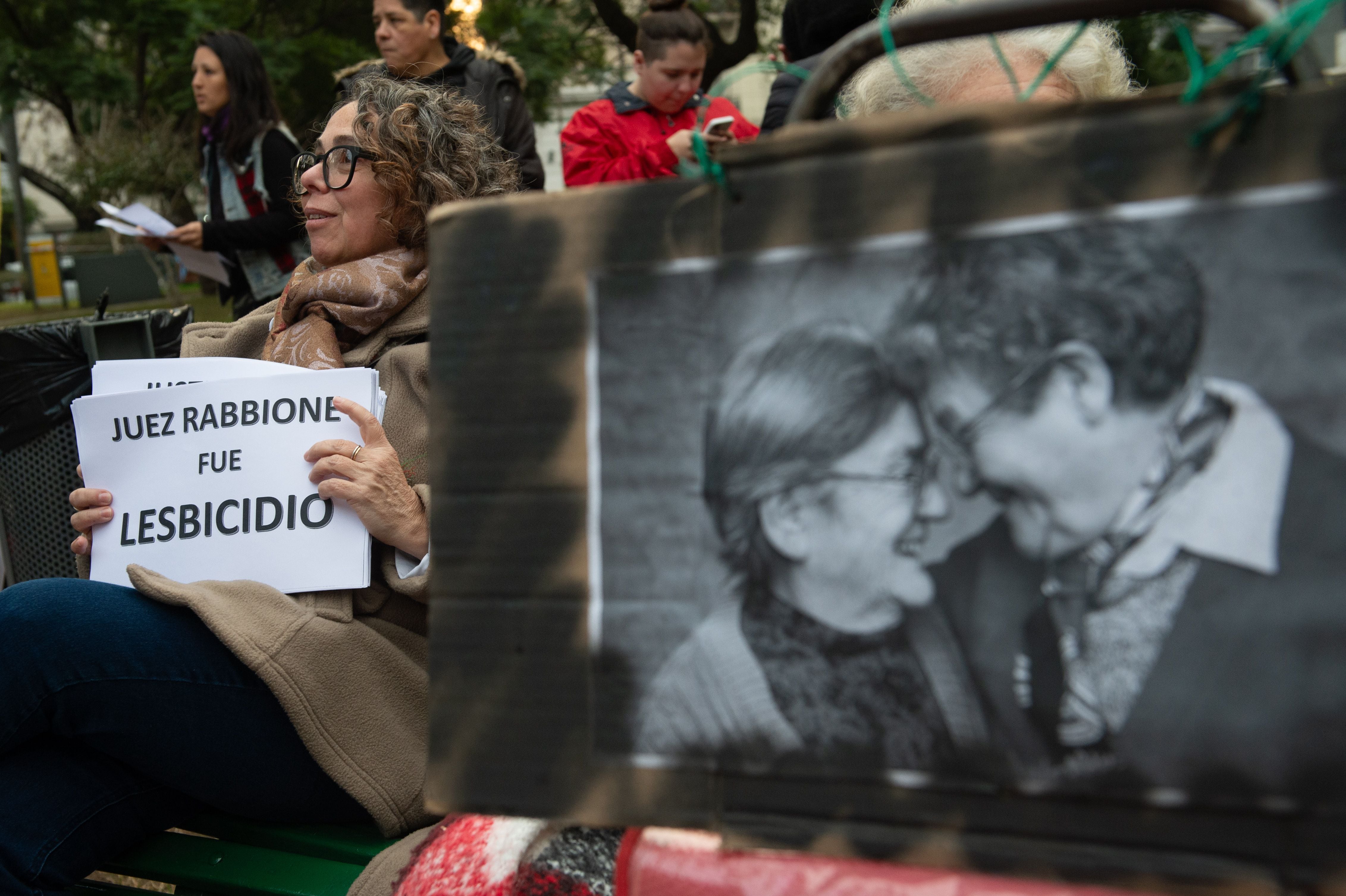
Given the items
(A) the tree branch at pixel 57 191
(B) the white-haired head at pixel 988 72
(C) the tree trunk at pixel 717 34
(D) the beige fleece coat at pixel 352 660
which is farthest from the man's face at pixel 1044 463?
(A) the tree branch at pixel 57 191

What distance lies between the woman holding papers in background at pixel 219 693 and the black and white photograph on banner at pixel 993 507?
3.56ft

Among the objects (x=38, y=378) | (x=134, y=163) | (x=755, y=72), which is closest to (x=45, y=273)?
(x=134, y=163)

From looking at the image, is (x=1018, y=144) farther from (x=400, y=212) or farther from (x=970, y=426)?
(x=400, y=212)

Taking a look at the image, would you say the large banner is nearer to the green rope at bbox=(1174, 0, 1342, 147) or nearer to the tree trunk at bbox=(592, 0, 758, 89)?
the green rope at bbox=(1174, 0, 1342, 147)

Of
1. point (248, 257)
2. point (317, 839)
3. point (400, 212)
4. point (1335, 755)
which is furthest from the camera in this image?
point (248, 257)

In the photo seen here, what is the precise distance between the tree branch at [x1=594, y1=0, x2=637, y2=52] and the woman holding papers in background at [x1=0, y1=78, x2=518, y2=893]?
9679mm

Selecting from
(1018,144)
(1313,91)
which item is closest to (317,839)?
(1018,144)

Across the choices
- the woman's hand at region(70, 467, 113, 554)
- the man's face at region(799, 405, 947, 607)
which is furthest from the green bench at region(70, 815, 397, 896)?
the man's face at region(799, 405, 947, 607)

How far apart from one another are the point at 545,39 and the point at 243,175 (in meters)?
10.1

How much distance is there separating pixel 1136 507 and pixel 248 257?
151 inches

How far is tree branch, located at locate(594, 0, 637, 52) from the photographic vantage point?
10688 mm

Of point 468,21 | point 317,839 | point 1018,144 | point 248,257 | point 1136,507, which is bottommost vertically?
point 317,839

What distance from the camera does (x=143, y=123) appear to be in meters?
18.8

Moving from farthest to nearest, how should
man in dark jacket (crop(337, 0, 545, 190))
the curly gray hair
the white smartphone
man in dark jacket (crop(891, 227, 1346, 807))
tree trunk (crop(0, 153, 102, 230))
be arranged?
tree trunk (crop(0, 153, 102, 230)) → man in dark jacket (crop(337, 0, 545, 190)) → the curly gray hair → the white smartphone → man in dark jacket (crop(891, 227, 1346, 807))
